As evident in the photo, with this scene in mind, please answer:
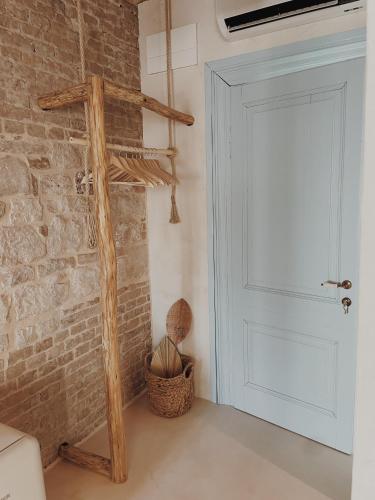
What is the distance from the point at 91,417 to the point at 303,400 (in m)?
1.38

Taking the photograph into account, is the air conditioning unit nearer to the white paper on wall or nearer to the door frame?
the door frame

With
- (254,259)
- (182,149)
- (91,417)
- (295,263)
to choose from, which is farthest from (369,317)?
(91,417)

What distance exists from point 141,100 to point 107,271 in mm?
969

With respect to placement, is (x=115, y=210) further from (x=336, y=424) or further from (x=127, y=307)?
(x=336, y=424)

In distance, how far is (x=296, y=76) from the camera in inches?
89.5

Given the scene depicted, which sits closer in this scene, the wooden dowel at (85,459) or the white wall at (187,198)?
the wooden dowel at (85,459)

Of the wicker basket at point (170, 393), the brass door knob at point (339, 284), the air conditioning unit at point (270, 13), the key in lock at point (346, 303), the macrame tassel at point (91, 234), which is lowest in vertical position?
the wicker basket at point (170, 393)

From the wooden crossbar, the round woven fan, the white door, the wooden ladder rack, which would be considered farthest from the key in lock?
the wooden crossbar

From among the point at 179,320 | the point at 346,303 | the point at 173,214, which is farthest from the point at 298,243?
the point at 179,320

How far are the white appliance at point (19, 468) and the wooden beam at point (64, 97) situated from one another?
1.59 meters

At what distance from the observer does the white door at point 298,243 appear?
2188 millimetres

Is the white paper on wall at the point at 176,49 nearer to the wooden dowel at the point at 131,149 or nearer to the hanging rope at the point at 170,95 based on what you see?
the hanging rope at the point at 170,95

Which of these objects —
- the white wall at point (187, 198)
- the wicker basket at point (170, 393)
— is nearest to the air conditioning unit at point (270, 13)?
the white wall at point (187, 198)

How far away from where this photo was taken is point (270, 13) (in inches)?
86.2
